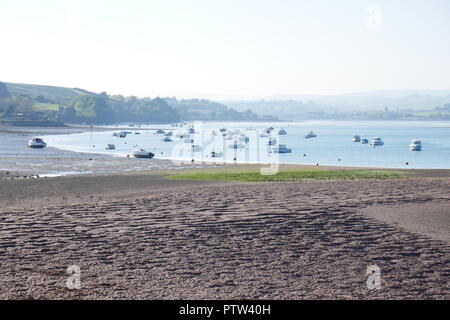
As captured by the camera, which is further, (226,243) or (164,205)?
(164,205)

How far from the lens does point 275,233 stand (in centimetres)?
1752

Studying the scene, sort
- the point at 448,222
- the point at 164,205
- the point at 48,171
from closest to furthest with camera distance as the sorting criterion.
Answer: the point at 448,222 < the point at 164,205 < the point at 48,171

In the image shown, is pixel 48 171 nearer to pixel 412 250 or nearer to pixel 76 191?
pixel 76 191

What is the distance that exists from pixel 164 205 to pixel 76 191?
10184mm

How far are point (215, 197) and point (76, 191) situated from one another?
9821 millimetres

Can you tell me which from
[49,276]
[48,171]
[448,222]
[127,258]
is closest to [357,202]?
[448,222]

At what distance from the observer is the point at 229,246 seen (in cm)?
1609

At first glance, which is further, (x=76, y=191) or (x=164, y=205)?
(x=76, y=191)

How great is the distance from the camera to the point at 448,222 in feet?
63.9

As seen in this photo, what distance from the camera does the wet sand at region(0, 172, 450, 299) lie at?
12352 mm

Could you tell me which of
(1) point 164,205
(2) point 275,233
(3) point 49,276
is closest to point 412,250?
(2) point 275,233

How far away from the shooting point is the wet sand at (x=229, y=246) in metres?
12.4

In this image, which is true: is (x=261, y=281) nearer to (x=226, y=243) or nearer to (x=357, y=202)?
(x=226, y=243)
